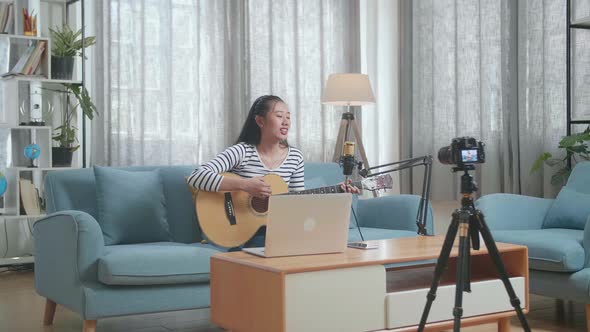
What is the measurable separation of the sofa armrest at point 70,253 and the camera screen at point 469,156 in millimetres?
1451

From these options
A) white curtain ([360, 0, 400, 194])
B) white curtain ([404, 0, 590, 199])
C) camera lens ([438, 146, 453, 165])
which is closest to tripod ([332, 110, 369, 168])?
white curtain ([404, 0, 590, 199])

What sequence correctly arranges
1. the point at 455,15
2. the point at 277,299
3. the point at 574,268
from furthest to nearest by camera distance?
the point at 455,15 → the point at 574,268 → the point at 277,299

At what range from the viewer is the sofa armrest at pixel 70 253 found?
2.94m

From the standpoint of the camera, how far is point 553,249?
3279mm

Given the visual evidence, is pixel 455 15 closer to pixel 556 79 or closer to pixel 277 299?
pixel 556 79

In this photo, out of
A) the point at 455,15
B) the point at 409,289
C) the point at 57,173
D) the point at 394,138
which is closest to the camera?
the point at 409,289

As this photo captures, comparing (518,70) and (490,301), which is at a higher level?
(518,70)

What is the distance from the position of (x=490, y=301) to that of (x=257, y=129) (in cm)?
134

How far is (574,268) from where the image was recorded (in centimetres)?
323

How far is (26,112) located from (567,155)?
342 cm

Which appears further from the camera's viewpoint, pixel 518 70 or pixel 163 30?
pixel 163 30

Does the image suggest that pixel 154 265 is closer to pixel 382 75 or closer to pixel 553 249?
pixel 553 249

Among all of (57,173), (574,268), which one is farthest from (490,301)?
(57,173)

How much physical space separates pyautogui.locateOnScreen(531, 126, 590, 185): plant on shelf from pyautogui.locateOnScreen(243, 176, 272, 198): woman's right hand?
73.6 inches
